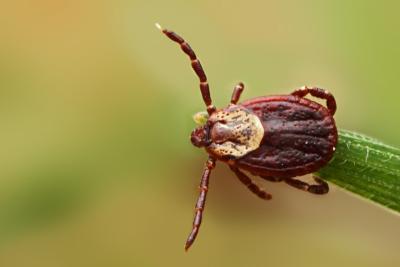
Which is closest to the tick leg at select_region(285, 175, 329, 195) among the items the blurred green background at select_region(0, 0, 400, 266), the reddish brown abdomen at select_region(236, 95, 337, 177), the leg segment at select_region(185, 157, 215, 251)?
the reddish brown abdomen at select_region(236, 95, 337, 177)

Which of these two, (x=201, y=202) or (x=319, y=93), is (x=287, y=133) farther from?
(x=201, y=202)

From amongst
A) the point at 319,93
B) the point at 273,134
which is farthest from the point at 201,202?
the point at 319,93

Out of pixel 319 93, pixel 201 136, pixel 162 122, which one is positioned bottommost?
pixel 162 122

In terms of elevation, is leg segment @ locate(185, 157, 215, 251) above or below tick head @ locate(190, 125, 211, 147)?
below

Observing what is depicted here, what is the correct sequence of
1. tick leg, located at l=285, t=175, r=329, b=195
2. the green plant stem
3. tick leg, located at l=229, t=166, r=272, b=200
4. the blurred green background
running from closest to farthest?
1. the green plant stem
2. tick leg, located at l=285, t=175, r=329, b=195
3. tick leg, located at l=229, t=166, r=272, b=200
4. the blurred green background

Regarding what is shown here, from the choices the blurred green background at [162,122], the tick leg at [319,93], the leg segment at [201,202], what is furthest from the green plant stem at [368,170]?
the blurred green background at [162,122]

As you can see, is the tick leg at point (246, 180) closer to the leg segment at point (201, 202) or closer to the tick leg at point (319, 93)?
the leg segment at point (201, 202)

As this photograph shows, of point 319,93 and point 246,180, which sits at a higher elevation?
point 319,93

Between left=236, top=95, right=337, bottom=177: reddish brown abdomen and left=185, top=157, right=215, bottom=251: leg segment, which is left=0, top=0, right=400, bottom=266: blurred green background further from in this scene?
left=236, top=95, right=337, bottom=177: reddish brown abdomen
